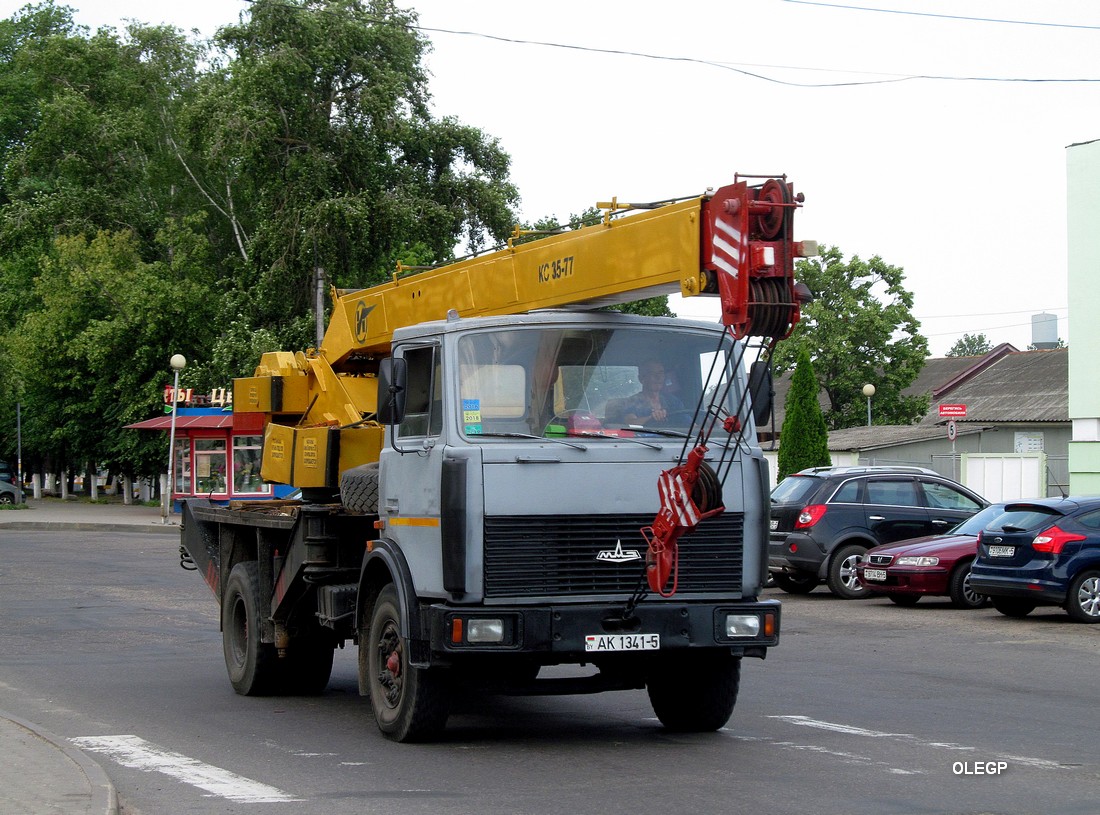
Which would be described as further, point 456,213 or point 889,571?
point 456,213

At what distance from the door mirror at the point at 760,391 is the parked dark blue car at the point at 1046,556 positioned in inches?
355

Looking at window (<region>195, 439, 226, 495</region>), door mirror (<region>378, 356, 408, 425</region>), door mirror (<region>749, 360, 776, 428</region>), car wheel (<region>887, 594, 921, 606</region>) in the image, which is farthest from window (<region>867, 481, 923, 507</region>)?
window (<region>195, 439, 226, 495</region>)

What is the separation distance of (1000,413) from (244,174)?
92.6 feet

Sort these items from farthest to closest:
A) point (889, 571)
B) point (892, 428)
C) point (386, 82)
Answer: point (892, 428) < point (386, 82) < point (889, 571)

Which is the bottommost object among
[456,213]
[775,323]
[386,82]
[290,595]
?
[290,595]

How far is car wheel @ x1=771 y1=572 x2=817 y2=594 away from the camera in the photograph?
69.4 feet

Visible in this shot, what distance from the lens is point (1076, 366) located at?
33.2 m

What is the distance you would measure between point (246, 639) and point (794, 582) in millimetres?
12039

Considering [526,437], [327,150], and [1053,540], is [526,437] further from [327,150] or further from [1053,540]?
[327,150]

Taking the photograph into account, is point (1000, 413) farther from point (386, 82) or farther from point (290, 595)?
point (290, 595)

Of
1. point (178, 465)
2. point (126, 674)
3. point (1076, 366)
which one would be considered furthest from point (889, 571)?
point (178, 465)

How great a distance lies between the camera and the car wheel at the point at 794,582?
21.2 m

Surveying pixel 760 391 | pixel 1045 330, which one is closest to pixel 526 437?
pixel 760 391

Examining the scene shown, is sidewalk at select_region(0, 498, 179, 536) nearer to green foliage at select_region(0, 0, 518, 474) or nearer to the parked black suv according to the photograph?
green foliage at select_region(0, 0, 518, 474)
